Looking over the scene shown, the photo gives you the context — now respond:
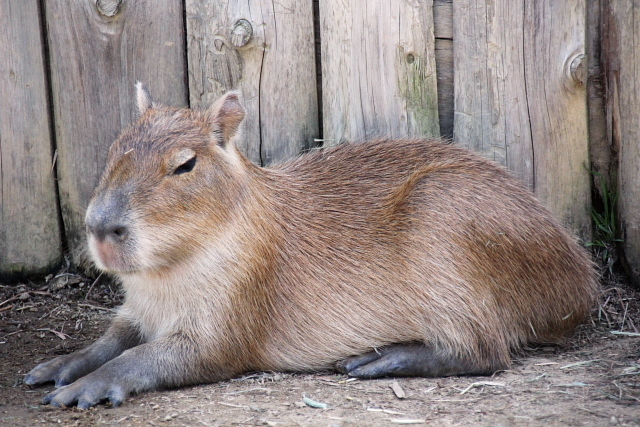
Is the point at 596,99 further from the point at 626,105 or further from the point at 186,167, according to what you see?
the point at 186,167

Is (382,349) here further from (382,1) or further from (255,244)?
(382,1)

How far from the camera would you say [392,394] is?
367cm

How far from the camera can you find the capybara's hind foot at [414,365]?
155 inches

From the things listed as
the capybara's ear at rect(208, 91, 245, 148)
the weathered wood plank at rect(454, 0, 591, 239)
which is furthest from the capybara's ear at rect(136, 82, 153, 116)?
the weathered wood plank at rect(454, 0, 591, 239)

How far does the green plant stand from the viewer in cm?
471

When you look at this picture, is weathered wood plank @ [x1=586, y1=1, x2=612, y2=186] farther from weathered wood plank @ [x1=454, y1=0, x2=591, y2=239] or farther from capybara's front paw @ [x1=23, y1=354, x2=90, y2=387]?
capybara's front paw @ [x1=23, y1=354, x2=90, y2=387]

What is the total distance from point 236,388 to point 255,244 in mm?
671

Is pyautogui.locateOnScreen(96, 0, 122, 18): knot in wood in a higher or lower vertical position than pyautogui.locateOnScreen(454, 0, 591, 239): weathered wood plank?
higher

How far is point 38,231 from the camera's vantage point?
15.9ft

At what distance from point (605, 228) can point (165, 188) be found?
8.36ft

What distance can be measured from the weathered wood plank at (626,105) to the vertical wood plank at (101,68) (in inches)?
91.9

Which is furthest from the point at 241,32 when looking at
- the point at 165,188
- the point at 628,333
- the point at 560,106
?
the point at 628,333

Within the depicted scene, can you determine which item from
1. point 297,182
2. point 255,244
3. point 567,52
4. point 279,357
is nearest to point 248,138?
point 297,182

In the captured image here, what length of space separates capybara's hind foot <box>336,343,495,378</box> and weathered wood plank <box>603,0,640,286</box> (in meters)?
1.31
